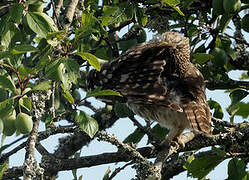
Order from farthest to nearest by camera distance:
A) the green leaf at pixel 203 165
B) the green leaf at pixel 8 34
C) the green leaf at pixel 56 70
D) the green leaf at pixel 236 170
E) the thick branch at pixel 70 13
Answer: the thick branch at pixel 70 13, the green leaf at pixel 203 165, the green leaf at pixel 236 170, the green leaf at pixel 8 34, the green leaf at pixel 56 70

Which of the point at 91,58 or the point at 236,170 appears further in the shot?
the point at 236,170

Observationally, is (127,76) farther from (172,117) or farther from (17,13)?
(17,13)

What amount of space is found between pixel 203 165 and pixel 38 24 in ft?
5.08

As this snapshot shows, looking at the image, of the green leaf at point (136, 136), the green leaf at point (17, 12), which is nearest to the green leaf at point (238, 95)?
the green leaf at point (136, 136)

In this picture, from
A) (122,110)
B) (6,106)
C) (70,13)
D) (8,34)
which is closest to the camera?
(6,106)

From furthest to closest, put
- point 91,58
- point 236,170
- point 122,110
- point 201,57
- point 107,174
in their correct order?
point 122,110
point 201,57
point 107,174
point 236,170
point 91,58

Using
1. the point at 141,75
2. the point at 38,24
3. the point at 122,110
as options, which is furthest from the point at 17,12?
the point at 122,110

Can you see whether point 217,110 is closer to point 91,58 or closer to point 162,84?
point 162,84

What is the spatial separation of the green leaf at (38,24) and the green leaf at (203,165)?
4.74ft

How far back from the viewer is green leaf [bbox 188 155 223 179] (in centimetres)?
343

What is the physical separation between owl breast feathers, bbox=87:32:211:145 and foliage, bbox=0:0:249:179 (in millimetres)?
131

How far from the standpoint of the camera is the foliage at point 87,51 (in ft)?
9.48

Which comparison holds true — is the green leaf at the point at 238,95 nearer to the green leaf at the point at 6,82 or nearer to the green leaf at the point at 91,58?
the green leaf at the point at 91,58

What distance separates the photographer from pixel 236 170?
331 cm
